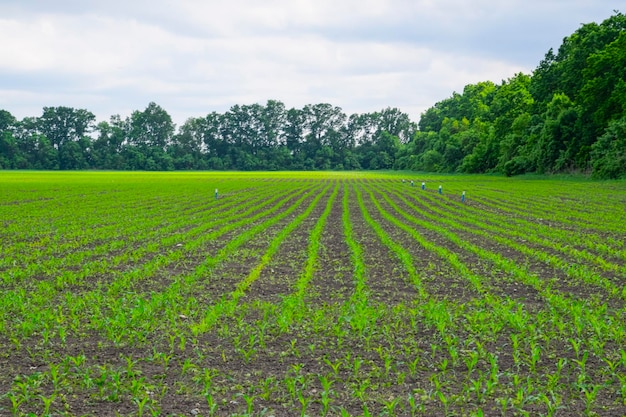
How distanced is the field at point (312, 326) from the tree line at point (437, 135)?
4703cm

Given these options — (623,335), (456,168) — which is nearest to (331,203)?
(623,335)

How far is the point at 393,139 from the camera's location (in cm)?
19038

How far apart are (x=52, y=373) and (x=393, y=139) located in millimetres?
188432

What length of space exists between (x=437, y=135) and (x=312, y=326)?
126 metres

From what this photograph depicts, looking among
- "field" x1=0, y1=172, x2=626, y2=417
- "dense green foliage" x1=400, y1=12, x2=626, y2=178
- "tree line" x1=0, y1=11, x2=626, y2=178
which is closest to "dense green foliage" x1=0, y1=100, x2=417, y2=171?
"tree line" x1=0, y1=11, x2=626, y2=178

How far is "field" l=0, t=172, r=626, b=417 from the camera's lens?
19.7ft

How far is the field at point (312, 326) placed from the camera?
237 inches

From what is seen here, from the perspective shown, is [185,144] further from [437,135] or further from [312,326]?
[312,326]

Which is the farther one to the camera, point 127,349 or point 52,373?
point 127,349

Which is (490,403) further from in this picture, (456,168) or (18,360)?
(456,168)

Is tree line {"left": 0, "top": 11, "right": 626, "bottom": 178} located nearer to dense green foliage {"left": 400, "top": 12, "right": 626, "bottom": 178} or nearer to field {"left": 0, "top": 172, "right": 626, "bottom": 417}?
dense green foliage {"left": 400, "top": 12, "right": 626, "bottom": 178}

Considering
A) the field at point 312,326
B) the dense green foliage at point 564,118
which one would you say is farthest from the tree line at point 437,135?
the field at point 312,326

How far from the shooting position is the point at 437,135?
130 meters

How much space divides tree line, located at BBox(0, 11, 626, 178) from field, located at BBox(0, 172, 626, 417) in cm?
4703
